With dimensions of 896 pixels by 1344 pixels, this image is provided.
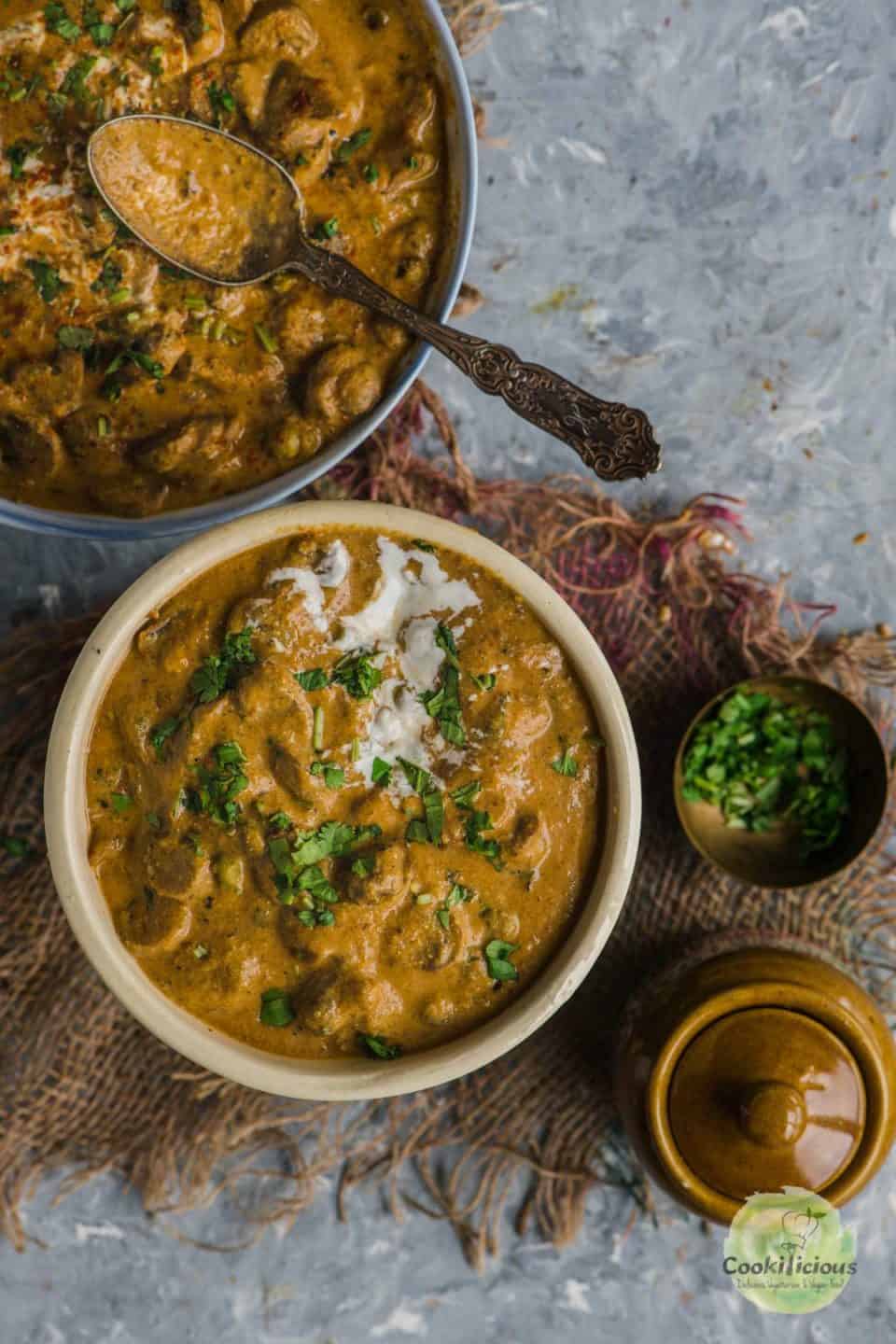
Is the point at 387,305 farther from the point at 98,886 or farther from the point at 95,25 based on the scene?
the point at 98,886

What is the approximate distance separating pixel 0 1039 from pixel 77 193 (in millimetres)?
2129

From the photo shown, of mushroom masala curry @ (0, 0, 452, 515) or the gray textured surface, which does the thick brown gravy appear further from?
the gray textured surface

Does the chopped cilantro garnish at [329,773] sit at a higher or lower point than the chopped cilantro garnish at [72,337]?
lower

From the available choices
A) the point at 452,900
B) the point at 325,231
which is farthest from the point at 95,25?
the point at 452,900

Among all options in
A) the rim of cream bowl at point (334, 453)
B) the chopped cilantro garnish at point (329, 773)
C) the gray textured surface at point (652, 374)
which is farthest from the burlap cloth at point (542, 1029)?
the chopped cilantro garnish at point (329, 773)

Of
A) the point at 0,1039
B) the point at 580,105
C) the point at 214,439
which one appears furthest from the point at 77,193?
the point at 0,1039

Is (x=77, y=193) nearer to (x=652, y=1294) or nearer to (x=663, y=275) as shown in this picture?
(x=663, y=275)

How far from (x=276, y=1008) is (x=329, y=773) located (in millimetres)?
531

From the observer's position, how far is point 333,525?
2648 millimetres

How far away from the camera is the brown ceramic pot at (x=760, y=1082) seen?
276 centimetres

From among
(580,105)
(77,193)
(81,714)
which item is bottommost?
(81,714)

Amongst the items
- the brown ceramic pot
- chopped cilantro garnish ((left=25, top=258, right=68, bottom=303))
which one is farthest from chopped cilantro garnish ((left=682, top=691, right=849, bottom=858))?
chopped cilantro garnish ((left=25, top=258, right=68, bottom=303))

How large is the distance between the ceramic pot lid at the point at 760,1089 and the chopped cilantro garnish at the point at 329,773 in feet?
3.40

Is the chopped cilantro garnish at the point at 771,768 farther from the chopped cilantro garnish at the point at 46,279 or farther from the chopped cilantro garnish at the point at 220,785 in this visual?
the chopped cilantro garnish at the point at 46,279
